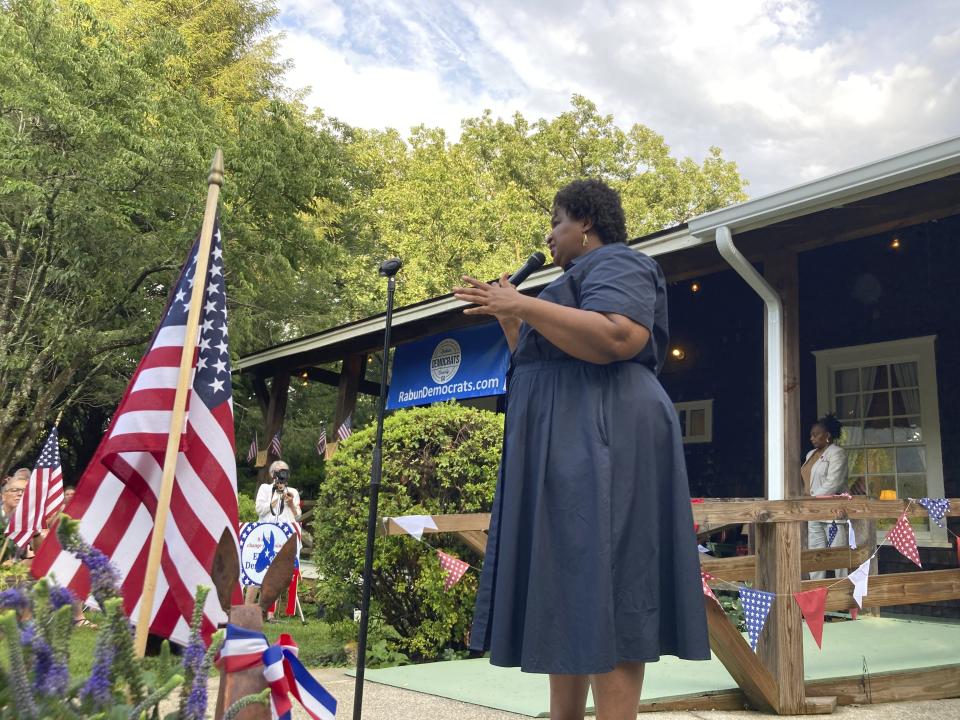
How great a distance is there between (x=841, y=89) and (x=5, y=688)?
5445 centimetres

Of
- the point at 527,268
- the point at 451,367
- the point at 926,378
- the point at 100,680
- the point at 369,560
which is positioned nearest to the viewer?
the point at 100,680

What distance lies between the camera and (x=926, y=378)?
8039mm

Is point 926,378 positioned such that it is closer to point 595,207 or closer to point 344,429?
point 344,429

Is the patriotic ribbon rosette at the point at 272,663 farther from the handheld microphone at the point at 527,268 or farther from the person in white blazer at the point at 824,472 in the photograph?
the person in white blazer at the point at 824,472

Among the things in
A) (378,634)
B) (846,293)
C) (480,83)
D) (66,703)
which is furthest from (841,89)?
(66,703)

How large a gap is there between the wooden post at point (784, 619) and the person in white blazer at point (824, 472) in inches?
143

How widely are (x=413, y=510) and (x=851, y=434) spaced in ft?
17.1

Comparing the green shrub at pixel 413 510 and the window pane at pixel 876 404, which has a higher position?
the window pane at pixel 876 404

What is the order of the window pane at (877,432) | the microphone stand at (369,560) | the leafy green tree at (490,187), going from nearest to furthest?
1. the microphone stand at (369,560)
2. the window pane at (877,432)
3. the leafy green tree at (490,187)

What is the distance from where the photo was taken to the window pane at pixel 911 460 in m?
8.07

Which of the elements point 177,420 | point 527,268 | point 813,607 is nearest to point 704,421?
point 813,607

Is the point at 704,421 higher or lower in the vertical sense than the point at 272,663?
higher

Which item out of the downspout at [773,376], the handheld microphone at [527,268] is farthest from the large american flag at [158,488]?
the downspout at [773,376]

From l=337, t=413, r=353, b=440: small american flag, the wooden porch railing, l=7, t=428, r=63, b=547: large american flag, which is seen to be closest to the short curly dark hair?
the wooden porch railing
